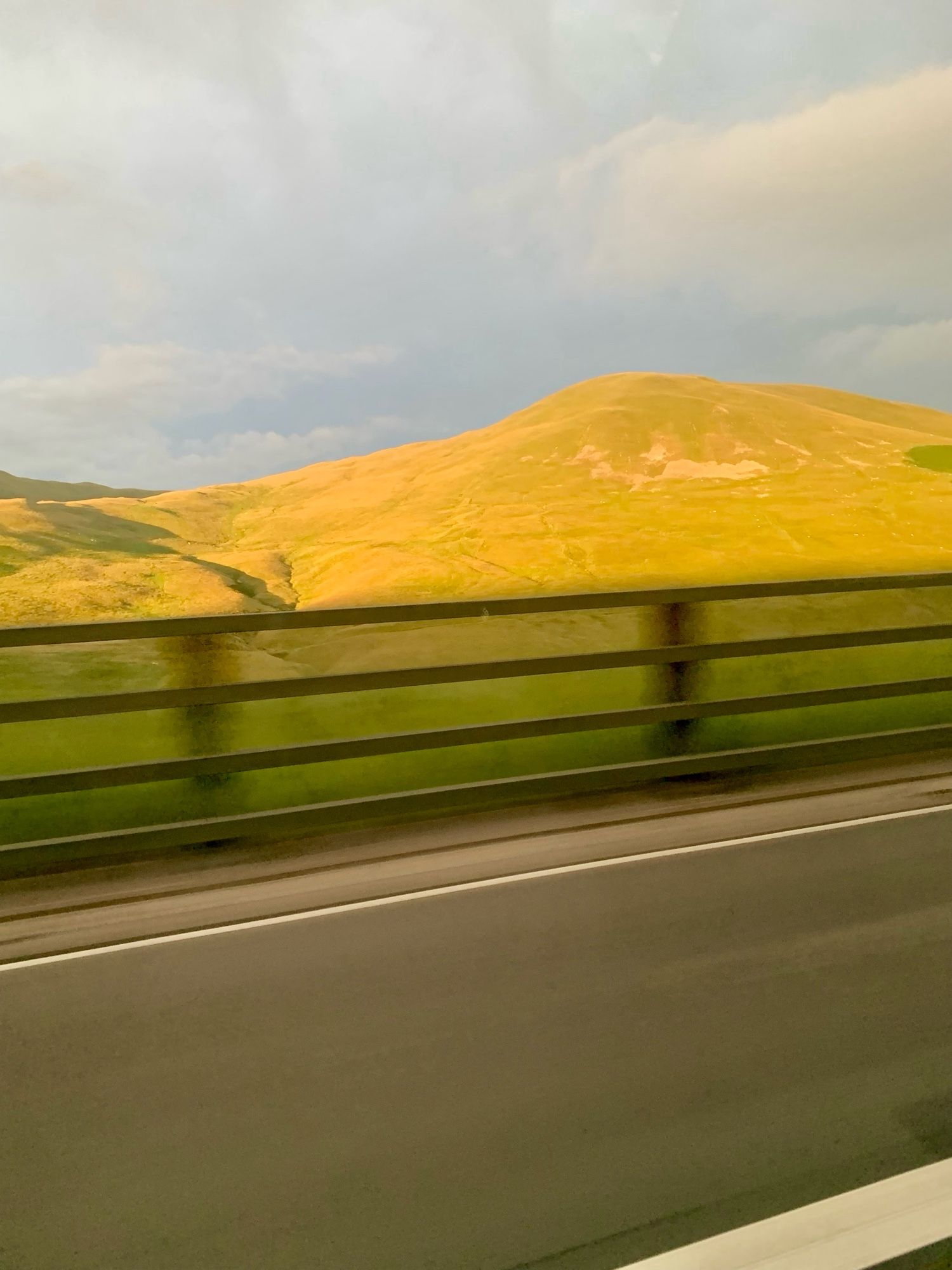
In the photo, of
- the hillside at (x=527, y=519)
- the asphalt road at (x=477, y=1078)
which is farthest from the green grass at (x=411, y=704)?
the hillside at (x=527, y=519)

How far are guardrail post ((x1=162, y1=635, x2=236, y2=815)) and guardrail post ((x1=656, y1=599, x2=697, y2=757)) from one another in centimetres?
249

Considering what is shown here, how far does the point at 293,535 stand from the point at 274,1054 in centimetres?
1894

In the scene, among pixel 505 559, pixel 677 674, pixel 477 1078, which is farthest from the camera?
pixel 505 559

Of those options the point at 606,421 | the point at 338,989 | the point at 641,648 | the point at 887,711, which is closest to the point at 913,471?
the point at 606,421

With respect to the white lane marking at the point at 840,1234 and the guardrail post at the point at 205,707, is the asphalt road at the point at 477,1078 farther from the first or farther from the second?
the guardrail post at the point at 205,707

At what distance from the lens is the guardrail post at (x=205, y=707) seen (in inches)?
170

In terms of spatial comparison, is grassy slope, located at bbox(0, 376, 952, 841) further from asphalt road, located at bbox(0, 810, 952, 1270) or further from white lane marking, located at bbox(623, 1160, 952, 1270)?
white lane marking, located at bbox(623, 1160, 952, 1270)

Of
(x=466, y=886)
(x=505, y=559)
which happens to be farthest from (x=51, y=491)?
(x=466, y=886)

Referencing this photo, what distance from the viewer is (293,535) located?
2092 centimetres

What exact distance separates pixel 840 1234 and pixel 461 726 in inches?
121

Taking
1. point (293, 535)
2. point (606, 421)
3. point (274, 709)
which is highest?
point (606, 421)

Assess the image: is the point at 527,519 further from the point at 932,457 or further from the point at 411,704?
the point at 411,704

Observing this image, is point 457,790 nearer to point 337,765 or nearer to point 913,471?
point 337,765

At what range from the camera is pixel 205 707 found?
4395 millimetres
